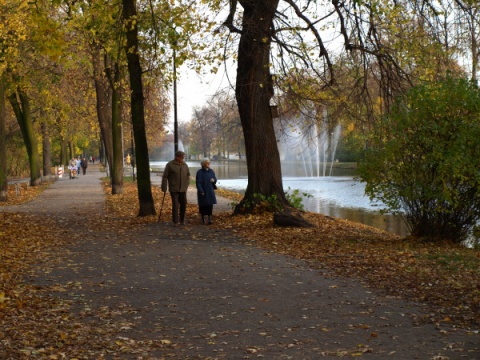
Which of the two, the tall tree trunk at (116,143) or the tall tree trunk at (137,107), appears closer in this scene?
the tall tree trunk at (137,107)

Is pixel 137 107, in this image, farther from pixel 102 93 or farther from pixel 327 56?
pixel 102 93

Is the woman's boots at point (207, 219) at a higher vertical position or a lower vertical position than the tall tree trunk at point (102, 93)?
lower

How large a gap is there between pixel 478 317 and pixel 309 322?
1.71 meters

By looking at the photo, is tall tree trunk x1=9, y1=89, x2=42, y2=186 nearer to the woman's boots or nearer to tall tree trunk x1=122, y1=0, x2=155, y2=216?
tall tree trunk x1=122, y1=0, x2=155, y2=216

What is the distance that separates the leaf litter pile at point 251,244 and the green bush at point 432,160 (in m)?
0.59

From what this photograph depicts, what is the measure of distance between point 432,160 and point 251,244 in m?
3.75

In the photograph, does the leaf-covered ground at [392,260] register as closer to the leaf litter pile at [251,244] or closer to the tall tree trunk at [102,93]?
the leaf litter pile at [251,244]

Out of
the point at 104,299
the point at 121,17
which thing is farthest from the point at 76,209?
the point at 104,299

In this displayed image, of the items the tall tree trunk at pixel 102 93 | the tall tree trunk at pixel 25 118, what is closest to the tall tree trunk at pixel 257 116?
the tall tree trunk at pixel 102 93

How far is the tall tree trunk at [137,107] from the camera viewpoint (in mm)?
18719

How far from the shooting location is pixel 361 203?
108 feet

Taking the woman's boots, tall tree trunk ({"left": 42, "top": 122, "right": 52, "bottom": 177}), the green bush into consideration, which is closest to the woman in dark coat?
the woman's boots

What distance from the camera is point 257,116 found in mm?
18625

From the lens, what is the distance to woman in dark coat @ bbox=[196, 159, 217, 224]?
18.1 metres
